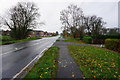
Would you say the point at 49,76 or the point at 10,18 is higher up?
the point at 10,18

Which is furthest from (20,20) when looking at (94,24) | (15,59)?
(94,24)

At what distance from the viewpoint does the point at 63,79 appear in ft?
9.41

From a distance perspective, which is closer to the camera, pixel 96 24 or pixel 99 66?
pixel 99 66

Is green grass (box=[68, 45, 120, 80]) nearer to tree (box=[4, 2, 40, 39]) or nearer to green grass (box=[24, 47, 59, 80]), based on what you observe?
green grass (box=[24, 47, 59, 80])

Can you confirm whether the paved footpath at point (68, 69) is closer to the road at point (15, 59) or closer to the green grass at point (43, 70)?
the green grass at point (43, 70)

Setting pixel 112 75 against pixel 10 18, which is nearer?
pixel 112 75

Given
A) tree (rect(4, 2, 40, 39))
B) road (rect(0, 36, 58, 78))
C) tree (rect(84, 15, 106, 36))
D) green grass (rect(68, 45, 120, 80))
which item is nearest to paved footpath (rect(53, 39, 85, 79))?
green grass (rect(68, 45, 120, 80))

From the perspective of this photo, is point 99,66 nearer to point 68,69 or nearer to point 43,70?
point 68,69

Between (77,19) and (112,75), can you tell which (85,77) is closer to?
(112,75)

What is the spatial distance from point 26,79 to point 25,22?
27416 mm

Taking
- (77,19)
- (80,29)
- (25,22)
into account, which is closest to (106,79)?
(77,19)

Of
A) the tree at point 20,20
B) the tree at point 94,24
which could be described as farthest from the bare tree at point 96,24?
the tree at point 20,20

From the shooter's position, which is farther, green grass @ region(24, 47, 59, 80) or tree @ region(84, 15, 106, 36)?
tree @ region(84, 15, 106, 36)

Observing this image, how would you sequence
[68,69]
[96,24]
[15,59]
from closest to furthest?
[68,69], [15,59], [96,24]
